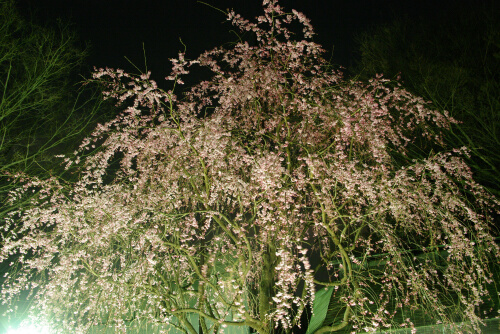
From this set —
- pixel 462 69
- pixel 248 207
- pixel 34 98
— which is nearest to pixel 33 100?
pixel 34 98

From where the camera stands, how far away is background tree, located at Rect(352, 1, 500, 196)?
22.2 ft

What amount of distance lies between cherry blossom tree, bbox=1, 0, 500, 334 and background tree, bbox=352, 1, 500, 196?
216 centimetres

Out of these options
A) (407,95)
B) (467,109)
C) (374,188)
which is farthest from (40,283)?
(467,109)

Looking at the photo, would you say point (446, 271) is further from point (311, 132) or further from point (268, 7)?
point (268, 7)

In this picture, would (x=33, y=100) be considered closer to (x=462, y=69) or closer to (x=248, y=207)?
(x=248, y=207)

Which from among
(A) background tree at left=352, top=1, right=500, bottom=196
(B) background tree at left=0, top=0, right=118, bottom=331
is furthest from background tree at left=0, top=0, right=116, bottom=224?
(A) background tree at left=352, top=1, right=500, bottom=196

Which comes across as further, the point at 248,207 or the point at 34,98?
the point at 34,98

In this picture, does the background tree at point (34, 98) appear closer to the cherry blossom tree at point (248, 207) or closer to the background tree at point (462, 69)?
the cherry blossom tree at point (248, 207)

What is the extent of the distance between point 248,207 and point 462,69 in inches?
212

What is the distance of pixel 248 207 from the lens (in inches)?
208

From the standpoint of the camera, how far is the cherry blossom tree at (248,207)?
4.27m

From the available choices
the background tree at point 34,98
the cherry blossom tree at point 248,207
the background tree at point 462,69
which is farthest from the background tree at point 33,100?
the background tree at point 462,69

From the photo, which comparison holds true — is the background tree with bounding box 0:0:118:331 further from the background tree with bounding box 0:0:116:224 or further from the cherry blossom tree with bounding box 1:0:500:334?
the cherry blossom tree with bounding box 1:0:500:334

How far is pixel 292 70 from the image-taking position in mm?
5648
